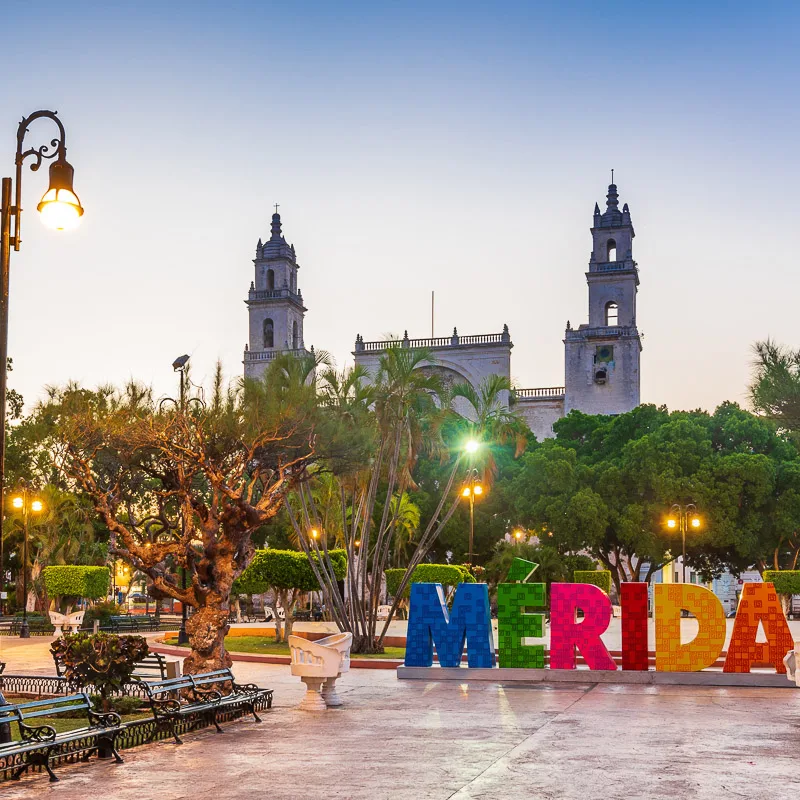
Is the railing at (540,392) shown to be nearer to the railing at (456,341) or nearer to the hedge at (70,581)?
the railing at (456,341)

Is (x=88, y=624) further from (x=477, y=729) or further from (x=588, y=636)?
(x=477, y=729)

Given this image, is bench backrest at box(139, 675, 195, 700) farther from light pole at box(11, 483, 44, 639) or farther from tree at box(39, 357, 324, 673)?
light pole at box(11, 483, 44, 639)

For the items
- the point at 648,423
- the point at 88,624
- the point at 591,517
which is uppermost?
the point at 648,423

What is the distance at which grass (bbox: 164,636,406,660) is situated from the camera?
23.5 metres

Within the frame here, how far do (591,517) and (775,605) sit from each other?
29.6 m

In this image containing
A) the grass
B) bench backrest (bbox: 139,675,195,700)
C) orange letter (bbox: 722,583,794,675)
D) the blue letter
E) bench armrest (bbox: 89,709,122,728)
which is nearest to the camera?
bench armrest (bbox: 89,709,122,728)

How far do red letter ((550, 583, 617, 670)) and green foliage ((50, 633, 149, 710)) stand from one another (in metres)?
7.22

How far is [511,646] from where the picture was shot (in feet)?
58.3

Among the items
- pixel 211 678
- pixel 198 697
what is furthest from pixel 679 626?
pixel 198 697

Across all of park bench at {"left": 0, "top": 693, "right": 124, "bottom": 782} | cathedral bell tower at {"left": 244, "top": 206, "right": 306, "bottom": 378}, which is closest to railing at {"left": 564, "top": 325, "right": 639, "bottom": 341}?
cathedral bell tower at {"left": 244, "top": 206, "right": 306, "bottom": 378}

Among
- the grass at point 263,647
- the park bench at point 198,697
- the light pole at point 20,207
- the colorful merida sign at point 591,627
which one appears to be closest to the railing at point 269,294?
the grass at point 263,647

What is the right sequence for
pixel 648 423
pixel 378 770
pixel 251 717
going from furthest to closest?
1. pixel 648 423
2. pixel 251 717
3. pixel 378 770

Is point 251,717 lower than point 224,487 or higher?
lower

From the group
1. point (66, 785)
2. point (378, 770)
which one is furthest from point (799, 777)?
point (66, 785)
